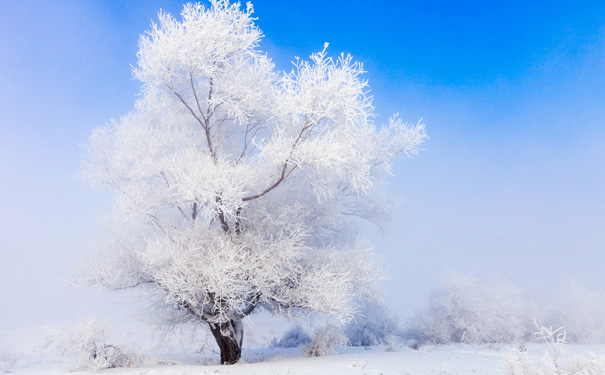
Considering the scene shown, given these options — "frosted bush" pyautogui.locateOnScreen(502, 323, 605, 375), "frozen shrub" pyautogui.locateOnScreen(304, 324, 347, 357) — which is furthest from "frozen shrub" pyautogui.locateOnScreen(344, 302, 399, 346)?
"frosted bush" pyautogui.locateOnScreen(502, 323, 605, 375)

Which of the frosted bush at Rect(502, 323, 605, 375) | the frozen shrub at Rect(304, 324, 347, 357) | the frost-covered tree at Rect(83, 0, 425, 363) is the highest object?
the frost-covered tree at Rect(83, 0, 425, 363)

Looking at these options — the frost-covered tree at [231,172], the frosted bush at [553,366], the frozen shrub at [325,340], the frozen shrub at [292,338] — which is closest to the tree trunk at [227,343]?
the frost-covered tree at [231,172]

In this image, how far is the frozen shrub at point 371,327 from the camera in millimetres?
14211

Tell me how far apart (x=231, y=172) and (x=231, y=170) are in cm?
6

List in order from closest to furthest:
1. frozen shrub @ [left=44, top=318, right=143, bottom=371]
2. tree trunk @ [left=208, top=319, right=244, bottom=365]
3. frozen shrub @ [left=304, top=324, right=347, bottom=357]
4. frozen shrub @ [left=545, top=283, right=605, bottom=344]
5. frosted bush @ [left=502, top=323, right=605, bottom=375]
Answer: frosted bush @ [left=502, top=323, right=605, bottom=375] → frozen shrub @ [left=44, top=318, right=143, bottom=371] → tree trunk @ [left=208, top=319, right=244, bottom=365] → frozen shrub @ [left=304, top=324, right=347, bottom=357] → frozen shrub @ [left=545, top=283, right=605, bottom=344]

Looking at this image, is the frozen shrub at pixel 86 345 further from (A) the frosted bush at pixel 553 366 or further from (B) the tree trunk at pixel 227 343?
(A) the frosted bush at pixel 553 366

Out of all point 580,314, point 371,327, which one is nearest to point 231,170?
point 371,327

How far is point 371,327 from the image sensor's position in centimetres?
1434

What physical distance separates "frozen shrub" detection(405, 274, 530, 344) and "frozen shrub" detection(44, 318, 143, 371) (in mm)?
9281

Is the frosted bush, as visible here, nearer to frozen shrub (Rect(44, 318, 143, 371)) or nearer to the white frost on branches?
the white frost on branches

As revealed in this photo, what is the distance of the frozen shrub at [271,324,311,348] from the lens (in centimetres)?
1489

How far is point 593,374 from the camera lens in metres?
4.01

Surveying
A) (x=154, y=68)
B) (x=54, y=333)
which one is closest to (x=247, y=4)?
(x=154, y=68)

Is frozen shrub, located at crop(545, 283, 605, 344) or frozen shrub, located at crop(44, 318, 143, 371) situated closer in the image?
frozen shrub, located at crop(44, 318, 143, 371)
